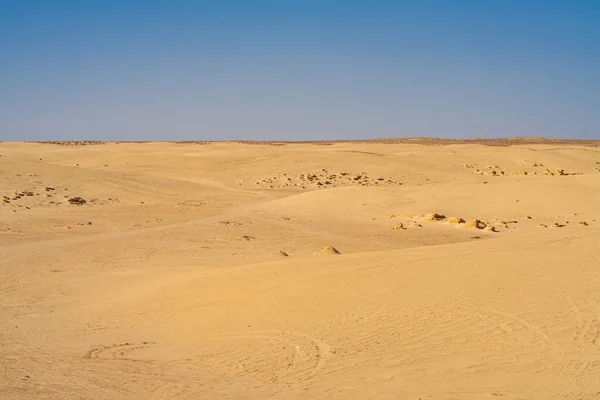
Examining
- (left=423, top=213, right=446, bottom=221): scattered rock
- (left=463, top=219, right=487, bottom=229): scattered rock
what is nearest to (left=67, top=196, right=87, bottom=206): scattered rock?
(left=423, top=213, right=446, bottom=221): scattered rock

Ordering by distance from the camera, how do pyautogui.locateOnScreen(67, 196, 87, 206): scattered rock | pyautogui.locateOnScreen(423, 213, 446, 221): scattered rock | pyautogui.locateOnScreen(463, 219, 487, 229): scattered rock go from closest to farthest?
pyautogui.locateOnScreen(463, 219, 487, 229): scattered rock
pyautogui.locateOnScreen(423, 213, 446, 221): scattered rock
pyautogui.locateOnScreen(67, 196, 87, 206): scattered rock

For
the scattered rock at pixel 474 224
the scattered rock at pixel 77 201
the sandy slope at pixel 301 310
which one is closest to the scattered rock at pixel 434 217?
the sandy slope at pixel 301 310

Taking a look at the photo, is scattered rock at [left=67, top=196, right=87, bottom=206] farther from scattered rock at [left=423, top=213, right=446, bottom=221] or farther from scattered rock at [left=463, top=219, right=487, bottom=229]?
scattered rock at [left=463, top=219, right=487, bottom=229]

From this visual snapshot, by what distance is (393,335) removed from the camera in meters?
8.45

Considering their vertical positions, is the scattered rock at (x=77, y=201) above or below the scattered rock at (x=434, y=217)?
below

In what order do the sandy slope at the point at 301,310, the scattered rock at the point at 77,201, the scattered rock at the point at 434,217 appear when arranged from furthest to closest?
the scattered rock at the point at 77,201 → the scattered rock at the point at 434,217 → the sandy slope at the point at 301,310

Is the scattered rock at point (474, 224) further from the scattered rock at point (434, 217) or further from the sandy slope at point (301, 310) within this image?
the scattered rock at point (434, 217)

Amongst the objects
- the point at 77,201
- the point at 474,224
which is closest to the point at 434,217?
the point at 474,224

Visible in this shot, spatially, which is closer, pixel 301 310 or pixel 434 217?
pixel 301 310

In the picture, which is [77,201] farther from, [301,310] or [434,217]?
[301,310]

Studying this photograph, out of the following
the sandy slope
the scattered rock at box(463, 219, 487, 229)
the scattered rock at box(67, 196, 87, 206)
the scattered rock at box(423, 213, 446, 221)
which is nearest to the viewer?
the sandy slope

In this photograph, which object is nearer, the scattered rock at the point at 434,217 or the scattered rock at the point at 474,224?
the scattered rock at the point at 474,224

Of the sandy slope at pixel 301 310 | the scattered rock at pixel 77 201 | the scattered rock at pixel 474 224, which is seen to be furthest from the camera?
the scattered rock at pixel 77 201

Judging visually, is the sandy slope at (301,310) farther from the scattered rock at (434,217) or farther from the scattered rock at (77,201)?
the scattered rock at (77,201)
